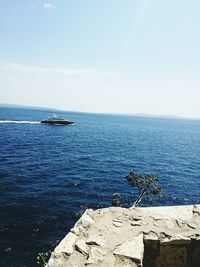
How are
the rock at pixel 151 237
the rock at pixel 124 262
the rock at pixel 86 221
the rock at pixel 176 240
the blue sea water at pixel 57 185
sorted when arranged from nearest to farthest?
the rock at pixel 124 262, the rock at pixel 176 240, the rock at pixel 151 237, the rock at pixel 86 221, the blue sea water at pixel 57 185

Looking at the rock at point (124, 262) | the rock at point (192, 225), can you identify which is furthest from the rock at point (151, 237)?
the rock at point (192, 225)

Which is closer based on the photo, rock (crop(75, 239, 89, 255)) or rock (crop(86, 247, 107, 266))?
rock (crop(86, 247, 107, 266))

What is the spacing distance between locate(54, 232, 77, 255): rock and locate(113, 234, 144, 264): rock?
1.39m

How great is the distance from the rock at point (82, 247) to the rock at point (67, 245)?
16cm

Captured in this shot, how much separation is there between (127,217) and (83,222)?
6.19 ft

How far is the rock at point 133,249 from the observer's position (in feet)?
23.9

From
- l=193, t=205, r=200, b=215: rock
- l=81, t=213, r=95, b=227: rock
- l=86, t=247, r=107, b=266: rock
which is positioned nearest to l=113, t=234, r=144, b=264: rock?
l=86, t=247, r=107, b=266: rock

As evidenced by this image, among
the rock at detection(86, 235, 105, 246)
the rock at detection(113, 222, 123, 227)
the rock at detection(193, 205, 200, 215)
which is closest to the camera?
the rock at detection(86, 235, 105, 246)

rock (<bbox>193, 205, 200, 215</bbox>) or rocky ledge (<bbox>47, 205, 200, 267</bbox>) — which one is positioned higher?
rock (<bbox>193, 205, 200, 215</bbox>)

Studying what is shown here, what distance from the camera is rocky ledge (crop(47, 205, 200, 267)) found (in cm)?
722

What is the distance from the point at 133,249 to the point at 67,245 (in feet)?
6.93

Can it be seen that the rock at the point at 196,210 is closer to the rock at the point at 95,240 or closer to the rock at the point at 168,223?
the rock at the point at 168,223

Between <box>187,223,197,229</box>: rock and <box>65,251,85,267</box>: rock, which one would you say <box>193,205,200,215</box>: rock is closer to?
<box>187,223,197,229</box>: rock

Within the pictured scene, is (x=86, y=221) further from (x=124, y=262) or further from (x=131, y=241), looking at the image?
(x=124, y=262)
